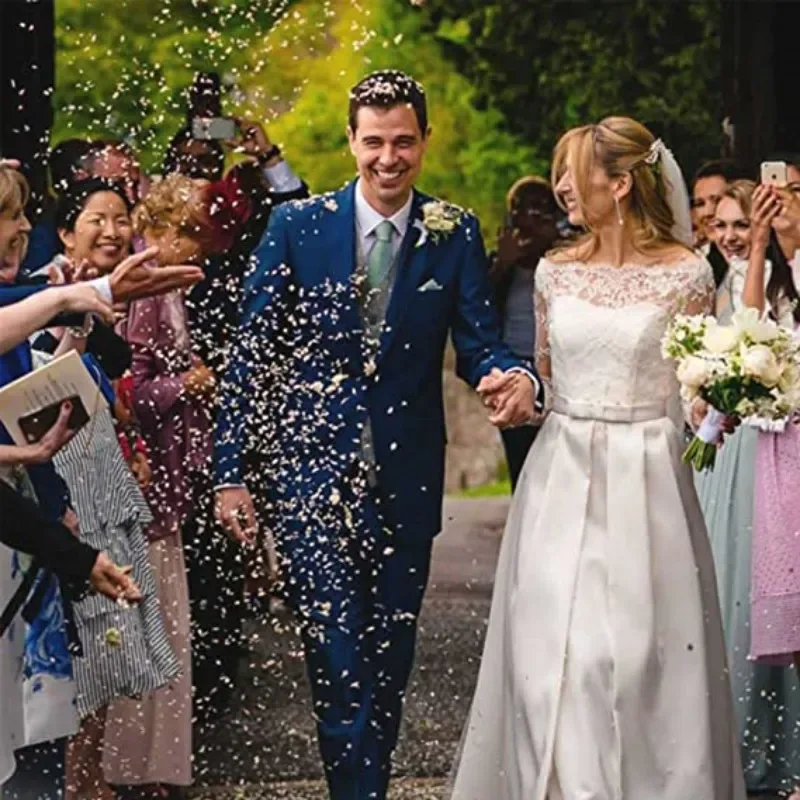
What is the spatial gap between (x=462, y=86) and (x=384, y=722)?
55.1 ft

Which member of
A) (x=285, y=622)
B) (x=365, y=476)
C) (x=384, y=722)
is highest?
(x=365, y=476)

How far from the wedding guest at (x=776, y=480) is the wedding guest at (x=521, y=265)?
12.3ft

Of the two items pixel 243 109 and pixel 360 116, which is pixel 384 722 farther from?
pixel 243 109

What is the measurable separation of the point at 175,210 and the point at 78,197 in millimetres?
703

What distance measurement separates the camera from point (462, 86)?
25.1 meters

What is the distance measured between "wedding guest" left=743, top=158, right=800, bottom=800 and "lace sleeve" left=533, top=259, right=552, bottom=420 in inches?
36.4

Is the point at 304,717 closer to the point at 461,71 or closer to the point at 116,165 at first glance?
the point at 116,165

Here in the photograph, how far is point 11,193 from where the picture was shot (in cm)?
786

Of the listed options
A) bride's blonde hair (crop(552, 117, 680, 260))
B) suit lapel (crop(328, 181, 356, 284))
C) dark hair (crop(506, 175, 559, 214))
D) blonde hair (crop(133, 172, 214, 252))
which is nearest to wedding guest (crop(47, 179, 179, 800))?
blonde hair (crop(133, 172, 214, 252))

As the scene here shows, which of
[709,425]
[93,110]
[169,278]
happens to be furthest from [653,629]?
[93,110]

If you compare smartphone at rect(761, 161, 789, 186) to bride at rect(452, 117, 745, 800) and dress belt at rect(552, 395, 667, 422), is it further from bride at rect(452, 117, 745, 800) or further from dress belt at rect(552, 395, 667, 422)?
dress belt at rect(552, 395, 667, 422)

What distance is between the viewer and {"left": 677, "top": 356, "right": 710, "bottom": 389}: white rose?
27.1 feet

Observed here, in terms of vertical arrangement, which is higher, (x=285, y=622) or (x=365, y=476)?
(x=365, y=476)

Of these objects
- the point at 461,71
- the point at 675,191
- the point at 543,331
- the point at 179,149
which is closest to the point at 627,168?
the point at 675,191
